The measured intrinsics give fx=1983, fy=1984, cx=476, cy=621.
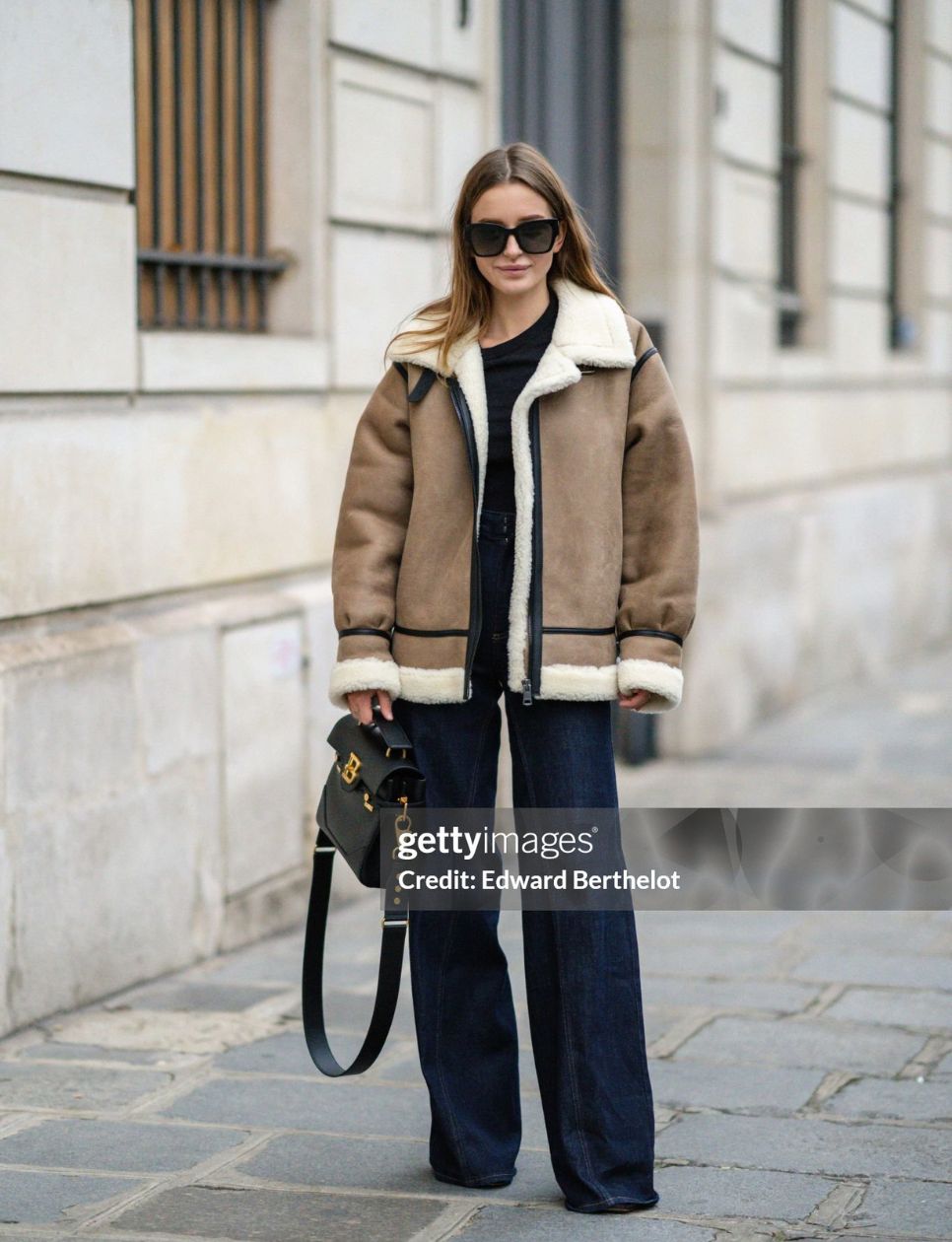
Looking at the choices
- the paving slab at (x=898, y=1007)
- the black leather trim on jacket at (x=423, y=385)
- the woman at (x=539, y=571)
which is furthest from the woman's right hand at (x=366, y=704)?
the paving slab at (x=898, y=1007)

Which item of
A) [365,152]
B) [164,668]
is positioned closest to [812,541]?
[365,152]

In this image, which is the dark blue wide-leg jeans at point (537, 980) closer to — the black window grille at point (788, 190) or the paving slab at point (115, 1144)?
the paving slab at point (115, 1144)

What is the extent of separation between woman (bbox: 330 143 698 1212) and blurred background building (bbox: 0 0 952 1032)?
1.43m

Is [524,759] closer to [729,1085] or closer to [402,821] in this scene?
[402,821]

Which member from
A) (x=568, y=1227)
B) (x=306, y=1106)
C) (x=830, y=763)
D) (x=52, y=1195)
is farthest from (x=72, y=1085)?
(x=830, y=763)

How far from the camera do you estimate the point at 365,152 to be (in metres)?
6.37

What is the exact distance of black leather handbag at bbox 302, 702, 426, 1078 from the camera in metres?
3.49

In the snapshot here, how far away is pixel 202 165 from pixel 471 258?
96.5 inches

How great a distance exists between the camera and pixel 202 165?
580cm

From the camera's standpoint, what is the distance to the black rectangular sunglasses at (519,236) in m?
3.48

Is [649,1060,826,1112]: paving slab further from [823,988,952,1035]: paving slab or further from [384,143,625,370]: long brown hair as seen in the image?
[384,143,625,370]: long brown hair

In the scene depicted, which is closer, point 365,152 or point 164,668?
point 164,668

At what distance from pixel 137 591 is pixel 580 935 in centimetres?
213

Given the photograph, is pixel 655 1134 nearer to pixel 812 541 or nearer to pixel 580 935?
pixel 580 935
